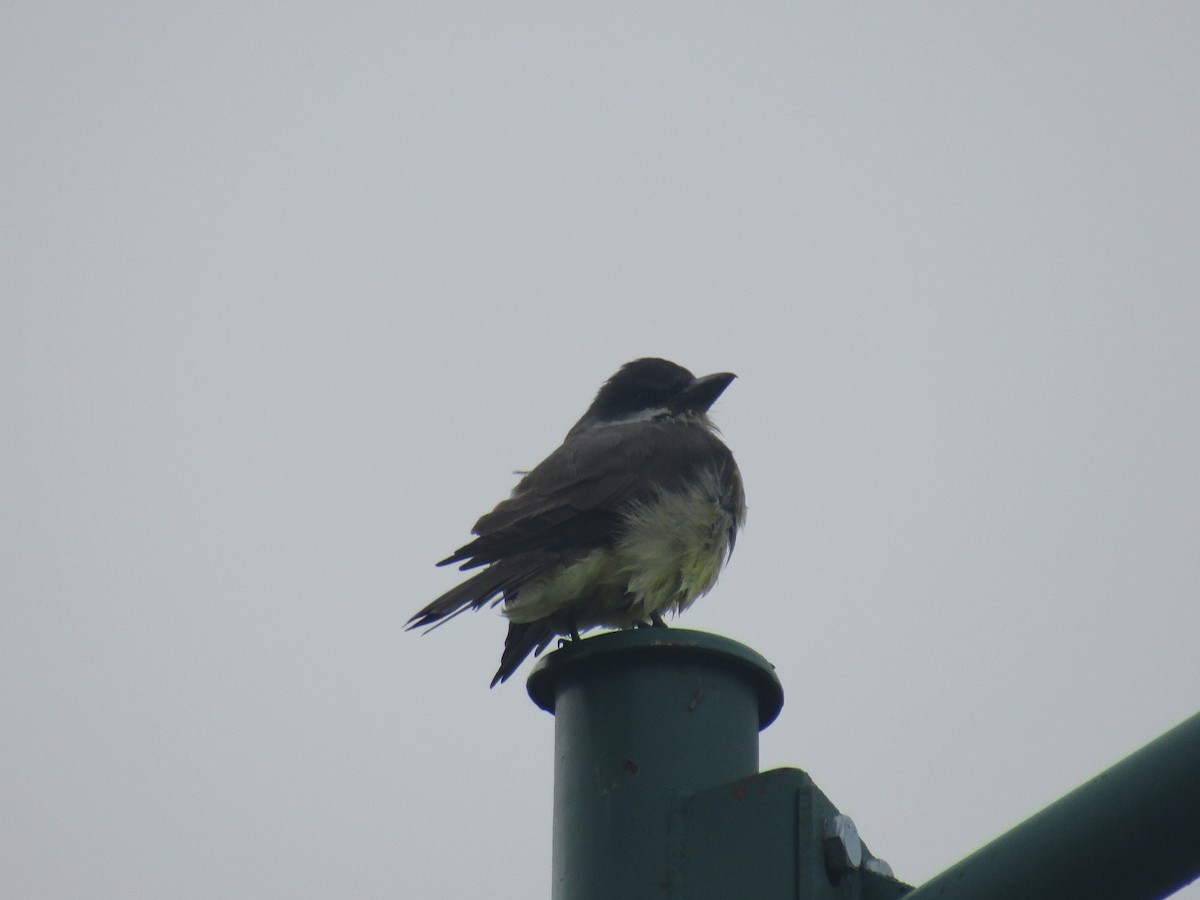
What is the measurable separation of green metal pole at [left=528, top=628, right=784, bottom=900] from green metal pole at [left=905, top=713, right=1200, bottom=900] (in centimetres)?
70

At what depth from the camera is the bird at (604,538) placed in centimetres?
616

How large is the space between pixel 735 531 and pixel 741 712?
4.26m

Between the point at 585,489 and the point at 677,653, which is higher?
the point at 585,489

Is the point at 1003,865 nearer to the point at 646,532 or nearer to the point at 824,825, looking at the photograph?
the point at 824,825

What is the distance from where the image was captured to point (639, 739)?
274 cm

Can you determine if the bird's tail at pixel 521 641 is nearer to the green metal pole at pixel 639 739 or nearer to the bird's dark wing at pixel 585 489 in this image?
the bird's dark wing at pixel 585 489

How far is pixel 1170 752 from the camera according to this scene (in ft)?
6.11

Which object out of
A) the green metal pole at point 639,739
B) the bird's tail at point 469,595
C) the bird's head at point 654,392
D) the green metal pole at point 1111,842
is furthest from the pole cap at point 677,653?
the bird's head at point 654,392

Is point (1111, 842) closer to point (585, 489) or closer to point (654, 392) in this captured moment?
point (585, 489)

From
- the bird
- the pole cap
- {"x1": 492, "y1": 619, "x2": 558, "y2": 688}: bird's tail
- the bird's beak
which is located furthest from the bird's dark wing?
the pole cap

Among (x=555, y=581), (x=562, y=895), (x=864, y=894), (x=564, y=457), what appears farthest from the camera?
(x=564, y=457)

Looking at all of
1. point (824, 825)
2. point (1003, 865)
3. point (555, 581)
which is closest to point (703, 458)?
point (555, 581)

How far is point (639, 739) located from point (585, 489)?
3.93 meters

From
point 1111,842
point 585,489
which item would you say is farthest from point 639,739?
point 585,489
